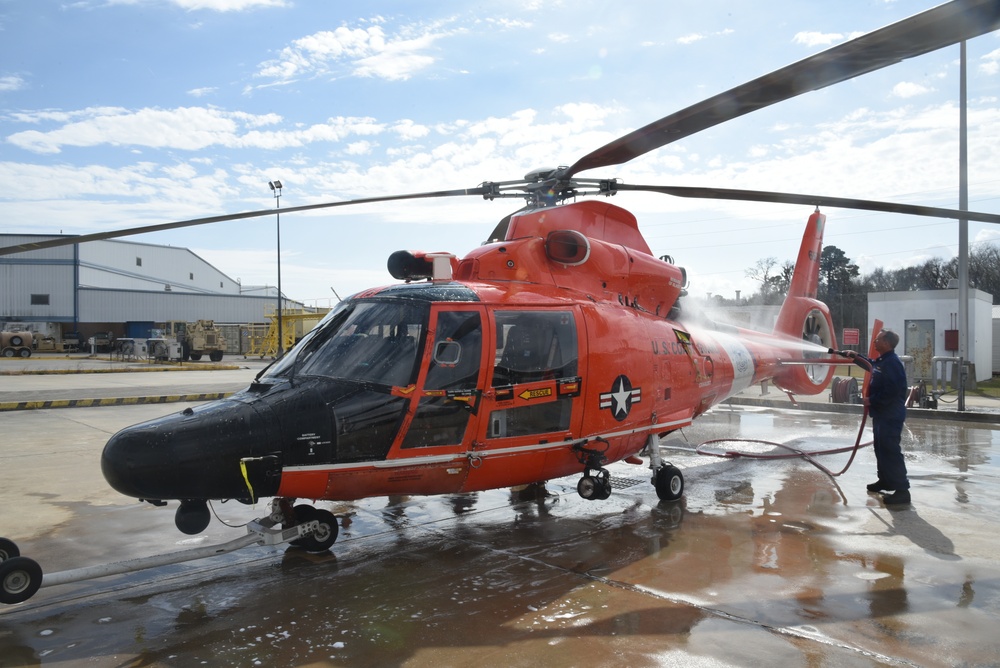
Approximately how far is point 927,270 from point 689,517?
213 ft

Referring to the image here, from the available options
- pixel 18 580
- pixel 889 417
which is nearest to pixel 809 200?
pixel 889 417

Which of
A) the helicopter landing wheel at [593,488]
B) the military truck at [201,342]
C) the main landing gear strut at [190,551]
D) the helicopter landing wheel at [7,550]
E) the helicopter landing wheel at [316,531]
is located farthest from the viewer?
the military truck at [201,342]

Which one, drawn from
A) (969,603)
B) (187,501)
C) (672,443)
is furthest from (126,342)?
(969,603)

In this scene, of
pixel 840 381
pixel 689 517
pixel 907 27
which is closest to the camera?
pixel 907 27

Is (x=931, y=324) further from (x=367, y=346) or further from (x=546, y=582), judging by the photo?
(x=367, y=346)

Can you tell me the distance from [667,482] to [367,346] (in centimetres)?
400

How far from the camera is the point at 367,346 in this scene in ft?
19.3

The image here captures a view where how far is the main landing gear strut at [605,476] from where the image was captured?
6.91 metres

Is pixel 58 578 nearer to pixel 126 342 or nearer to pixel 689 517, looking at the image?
pixel 689 517

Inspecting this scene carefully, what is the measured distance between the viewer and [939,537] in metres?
6.75

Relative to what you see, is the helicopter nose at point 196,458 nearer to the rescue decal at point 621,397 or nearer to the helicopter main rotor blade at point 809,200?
the rescue decal at point 621,397

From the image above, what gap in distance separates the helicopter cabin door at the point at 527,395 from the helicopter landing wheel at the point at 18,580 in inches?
125

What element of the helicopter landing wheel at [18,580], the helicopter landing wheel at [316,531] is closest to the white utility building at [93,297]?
the helicopter landing wheel at [316,531]

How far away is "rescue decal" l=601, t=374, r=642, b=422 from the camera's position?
7.14 meters
